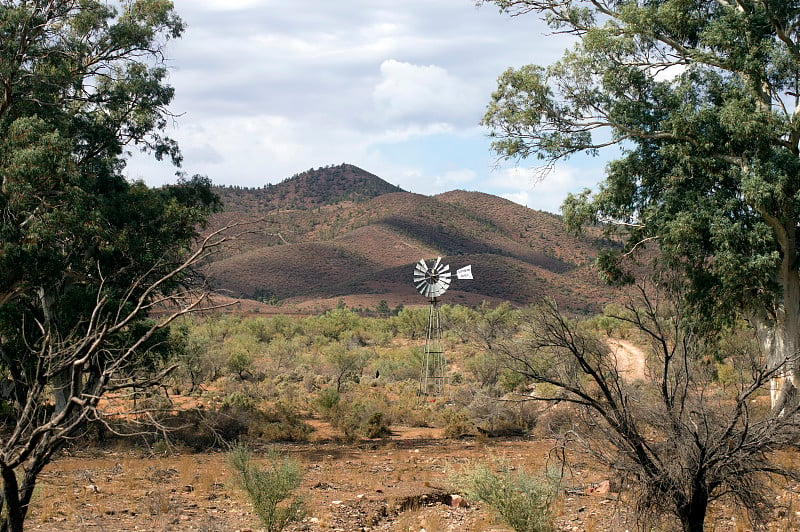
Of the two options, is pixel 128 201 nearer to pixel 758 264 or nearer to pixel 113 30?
pixel 113 30

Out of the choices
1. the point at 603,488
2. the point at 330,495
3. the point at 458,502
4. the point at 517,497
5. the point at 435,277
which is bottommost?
the point at 330,495

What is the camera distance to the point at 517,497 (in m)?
8.60

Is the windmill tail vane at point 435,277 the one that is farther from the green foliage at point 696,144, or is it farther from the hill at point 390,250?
the hill at point 390,250

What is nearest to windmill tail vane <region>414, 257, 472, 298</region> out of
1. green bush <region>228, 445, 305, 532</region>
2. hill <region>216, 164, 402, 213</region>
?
green bush <region>228, 445, 305, 532</region>

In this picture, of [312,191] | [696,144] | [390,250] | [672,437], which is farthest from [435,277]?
[312,191]

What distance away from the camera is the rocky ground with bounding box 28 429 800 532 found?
9773mm

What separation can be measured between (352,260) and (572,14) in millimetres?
78836

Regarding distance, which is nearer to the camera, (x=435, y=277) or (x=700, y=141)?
(x=700, y=141)

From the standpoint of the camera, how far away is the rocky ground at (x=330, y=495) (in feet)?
32.1

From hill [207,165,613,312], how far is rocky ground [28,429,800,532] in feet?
174

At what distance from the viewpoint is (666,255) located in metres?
14.3

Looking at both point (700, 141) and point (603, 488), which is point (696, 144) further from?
point (603, 488)

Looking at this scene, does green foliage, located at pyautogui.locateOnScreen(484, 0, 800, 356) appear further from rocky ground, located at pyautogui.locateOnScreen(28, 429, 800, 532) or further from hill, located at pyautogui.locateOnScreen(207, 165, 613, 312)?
hill, located at pyautogui.locateOnScreen(207, 165, 613, 312)

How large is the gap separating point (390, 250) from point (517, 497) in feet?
290
